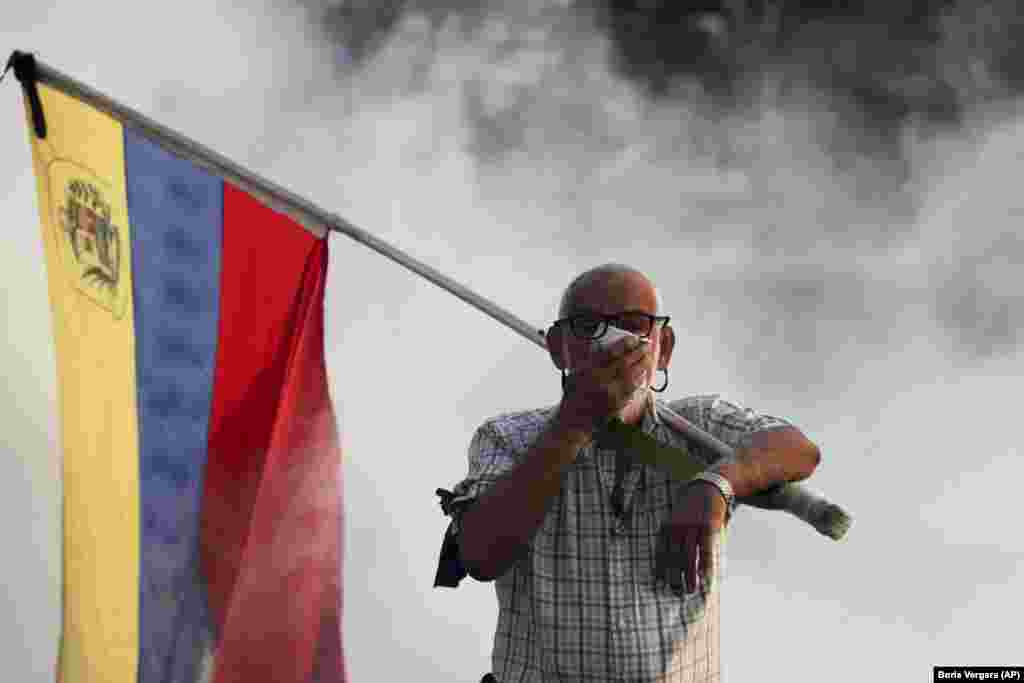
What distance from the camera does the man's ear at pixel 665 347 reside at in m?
2.86

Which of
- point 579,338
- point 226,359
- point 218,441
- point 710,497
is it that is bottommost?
point 710,497

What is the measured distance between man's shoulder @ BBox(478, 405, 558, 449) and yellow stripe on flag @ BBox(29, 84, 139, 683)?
2142 millimetres

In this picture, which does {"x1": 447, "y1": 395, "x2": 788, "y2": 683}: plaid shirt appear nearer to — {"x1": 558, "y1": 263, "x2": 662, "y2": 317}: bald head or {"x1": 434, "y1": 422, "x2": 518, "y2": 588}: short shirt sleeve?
{"x1": 434, "y1": 422, "x2": 518, "y2": 588}: short shirt sleeve

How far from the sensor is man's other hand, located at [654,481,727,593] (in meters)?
2.44

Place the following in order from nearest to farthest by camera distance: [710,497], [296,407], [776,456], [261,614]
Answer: [710,497] → [776,456] → [261,614] → [296,407]

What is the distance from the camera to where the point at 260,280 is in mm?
4516

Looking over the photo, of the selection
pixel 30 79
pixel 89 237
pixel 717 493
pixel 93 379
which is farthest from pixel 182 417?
pixel 717 493

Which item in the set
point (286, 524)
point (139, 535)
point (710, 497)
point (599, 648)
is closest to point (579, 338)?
point (710, 497)

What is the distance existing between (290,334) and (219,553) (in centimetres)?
95

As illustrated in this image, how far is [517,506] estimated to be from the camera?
248 centimetres

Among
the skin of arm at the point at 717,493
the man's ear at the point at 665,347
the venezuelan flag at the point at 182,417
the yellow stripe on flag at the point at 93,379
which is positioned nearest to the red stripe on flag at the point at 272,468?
the venezuelan flag at the point at 182,417

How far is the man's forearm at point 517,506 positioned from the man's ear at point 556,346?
0.96ft

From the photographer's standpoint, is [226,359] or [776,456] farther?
[226,359]

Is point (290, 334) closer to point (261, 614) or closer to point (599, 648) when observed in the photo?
point (261, 614)
